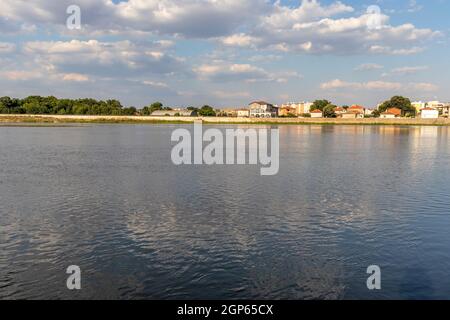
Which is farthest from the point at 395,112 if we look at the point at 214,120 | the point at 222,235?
the point at 222,235

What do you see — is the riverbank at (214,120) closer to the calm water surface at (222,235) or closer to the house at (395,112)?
the house at (395,112)

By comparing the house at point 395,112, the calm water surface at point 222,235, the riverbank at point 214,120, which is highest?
the house at point 395,112

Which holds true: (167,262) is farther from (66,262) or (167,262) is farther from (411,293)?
(411,293)

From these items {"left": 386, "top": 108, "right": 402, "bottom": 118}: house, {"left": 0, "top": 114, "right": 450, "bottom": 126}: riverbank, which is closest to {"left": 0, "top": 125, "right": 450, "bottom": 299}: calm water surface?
{"left": 0, "top": 114, "right": 450, "bottom": 126}: riverbank

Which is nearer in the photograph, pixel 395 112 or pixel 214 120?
pixel 214 120

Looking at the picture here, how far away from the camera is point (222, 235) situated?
16.9 metres

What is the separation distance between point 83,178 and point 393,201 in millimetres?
22148

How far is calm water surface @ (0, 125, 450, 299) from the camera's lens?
481 inches

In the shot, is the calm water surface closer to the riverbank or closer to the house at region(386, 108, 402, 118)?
the riverbank

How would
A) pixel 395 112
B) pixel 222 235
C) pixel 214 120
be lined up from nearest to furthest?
1. pixel 222 235
2. pixel 214 120
3. pixel 395 112

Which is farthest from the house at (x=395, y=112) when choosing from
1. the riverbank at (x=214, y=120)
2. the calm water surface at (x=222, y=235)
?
the calm water surface at (x=222, y=235)

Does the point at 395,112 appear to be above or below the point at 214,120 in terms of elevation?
above

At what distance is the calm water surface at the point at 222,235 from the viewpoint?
12211 mm

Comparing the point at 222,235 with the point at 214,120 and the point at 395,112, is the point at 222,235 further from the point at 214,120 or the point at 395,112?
the point at 395,112
